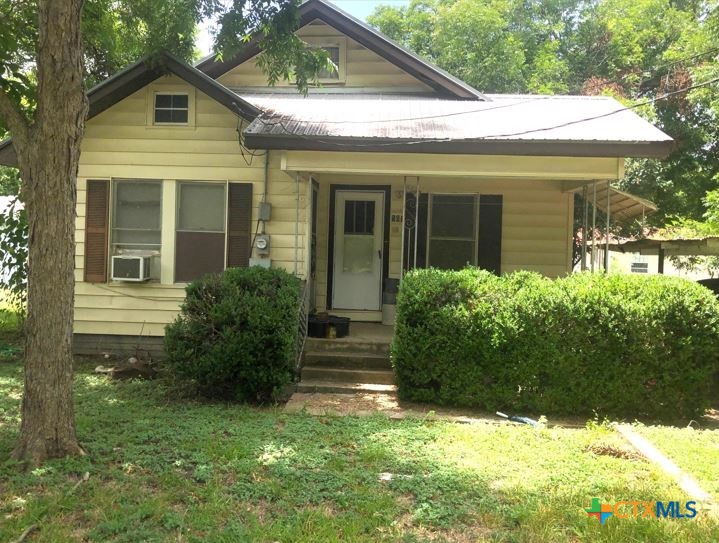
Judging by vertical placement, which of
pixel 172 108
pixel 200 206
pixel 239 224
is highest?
pixel 172 108

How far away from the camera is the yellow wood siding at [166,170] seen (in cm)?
831

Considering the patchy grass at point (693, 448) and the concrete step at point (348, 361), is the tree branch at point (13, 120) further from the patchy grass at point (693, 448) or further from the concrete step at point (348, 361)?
the patchy grass at point (693, 448)

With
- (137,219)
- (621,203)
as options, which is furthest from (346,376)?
(621,203)

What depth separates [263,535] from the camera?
134 inches

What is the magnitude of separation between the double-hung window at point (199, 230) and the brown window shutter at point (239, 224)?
10 cm

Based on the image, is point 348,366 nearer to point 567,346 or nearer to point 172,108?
point 567,346

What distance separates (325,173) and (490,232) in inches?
123

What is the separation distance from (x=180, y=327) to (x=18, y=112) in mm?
2694

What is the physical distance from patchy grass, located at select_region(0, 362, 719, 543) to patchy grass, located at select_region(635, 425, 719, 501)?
0.34 metres

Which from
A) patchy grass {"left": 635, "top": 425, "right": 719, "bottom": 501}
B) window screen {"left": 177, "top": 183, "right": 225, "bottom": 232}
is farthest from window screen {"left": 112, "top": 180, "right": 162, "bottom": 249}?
patchy grass {"left": 635, "top": 425, "right": 719, "bottom": 501}

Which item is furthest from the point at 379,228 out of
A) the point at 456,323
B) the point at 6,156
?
the point at 6,156

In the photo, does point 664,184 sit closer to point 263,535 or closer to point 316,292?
point 316,292

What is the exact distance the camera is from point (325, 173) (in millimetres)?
8102

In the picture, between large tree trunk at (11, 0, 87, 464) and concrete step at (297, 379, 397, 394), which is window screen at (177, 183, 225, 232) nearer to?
concrete step at (297, 379, 397, 394)
